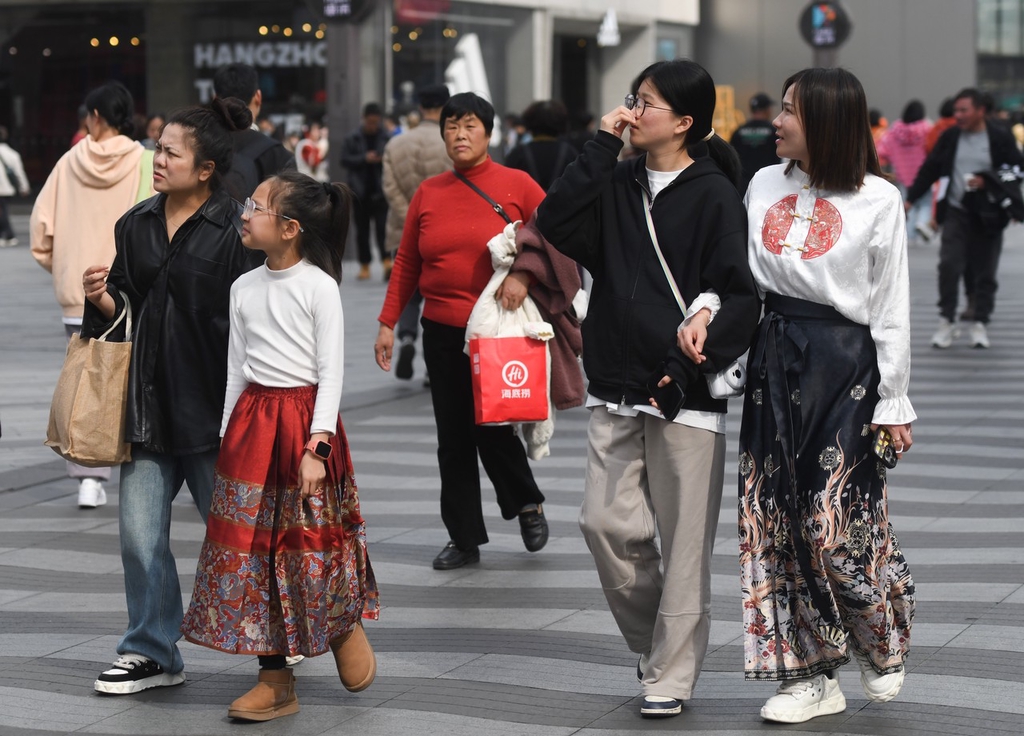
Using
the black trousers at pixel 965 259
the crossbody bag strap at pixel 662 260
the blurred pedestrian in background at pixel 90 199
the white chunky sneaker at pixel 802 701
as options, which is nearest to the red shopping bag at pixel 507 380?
the crossbody bag strap at pixel 662 260

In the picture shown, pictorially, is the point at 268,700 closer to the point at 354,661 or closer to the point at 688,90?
the point at 354,661

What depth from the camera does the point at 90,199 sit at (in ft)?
24.2

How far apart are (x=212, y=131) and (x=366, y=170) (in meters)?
13.7

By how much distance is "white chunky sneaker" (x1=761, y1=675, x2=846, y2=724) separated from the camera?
4250mm

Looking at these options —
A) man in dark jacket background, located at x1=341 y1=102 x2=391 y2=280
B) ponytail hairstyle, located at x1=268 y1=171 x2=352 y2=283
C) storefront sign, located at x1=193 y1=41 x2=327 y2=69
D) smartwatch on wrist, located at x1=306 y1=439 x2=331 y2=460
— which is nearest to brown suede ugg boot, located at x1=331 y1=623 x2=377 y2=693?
smartwatch on wrist, located at x1=306 y1=439 x2=331 y2=460

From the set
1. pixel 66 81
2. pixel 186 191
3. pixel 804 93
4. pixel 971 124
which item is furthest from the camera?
pixel 66 81

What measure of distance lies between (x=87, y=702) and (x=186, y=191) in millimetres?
1528

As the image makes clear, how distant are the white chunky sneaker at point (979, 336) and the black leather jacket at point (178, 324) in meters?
9.03

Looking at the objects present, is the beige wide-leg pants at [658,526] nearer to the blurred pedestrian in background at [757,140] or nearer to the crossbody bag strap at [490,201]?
the crossbody bag strap at [490,201]

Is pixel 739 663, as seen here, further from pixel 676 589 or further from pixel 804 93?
pixel 804 93

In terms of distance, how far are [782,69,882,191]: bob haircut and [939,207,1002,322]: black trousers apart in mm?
8598

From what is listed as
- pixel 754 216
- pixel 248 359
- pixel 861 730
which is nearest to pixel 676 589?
pixel 861 730

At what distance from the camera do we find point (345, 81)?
749 inches

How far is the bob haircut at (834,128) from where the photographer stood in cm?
409
